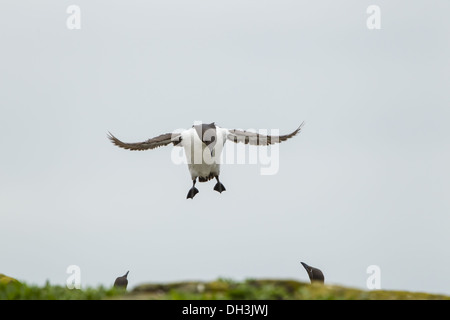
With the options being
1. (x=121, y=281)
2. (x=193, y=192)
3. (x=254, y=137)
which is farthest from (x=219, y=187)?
(x=121, y=281)

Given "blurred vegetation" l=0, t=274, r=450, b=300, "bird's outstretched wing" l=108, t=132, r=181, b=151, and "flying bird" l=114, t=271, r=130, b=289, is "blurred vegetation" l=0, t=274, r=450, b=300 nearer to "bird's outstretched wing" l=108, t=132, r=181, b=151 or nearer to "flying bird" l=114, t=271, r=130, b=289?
"flying bird" l=114, t=271, r=130, b=289

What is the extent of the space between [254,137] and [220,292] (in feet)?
37.3

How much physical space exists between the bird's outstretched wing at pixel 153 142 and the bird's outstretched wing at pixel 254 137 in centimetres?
141

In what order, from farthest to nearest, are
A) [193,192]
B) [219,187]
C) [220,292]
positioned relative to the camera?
[219,187] < [193,192] < [220,292]

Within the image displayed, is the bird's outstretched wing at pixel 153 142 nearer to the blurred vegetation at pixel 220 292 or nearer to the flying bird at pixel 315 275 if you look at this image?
the flying bird at pixel 315 275

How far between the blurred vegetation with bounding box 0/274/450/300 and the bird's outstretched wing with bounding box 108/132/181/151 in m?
10.3

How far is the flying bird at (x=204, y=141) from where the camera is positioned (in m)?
21.9

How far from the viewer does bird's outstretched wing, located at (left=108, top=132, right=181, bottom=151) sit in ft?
72.5

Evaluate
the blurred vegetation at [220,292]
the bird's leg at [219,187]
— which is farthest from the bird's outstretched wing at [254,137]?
the blurred vegetation at [220,292]

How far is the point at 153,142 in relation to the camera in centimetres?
2222

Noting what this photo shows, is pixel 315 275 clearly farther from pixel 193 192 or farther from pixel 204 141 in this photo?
pixel 193 192

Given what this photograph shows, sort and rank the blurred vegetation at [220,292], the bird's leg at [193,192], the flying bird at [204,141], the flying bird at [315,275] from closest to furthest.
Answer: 1. the blurred vegetation at [220,292]
2. the flying bird at [315,275]
3. the flying bird at [204,141]
4. the bird's leg at [193,192]
